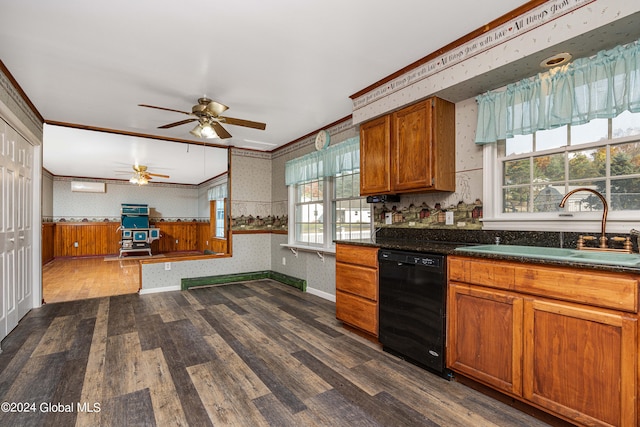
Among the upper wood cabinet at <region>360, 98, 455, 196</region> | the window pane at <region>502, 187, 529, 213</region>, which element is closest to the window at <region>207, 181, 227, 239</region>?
the upper wood cabinet at <region>360, 98, 455, 196</region>

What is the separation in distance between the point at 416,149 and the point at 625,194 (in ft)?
4.52

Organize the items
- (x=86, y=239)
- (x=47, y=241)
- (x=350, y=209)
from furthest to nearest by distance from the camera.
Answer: (x=86, y=239), (x=47, y=241), (x=350, y=209)

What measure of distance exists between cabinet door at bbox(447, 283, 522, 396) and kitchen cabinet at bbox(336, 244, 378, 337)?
74 centimetres

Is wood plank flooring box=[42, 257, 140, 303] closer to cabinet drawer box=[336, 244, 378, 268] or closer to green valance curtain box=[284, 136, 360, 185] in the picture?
green valance curtain box=[284, 136, 360, 185]

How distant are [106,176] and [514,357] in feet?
34.4

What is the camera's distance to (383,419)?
5.65 feet

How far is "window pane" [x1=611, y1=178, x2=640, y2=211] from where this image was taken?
1836 mm

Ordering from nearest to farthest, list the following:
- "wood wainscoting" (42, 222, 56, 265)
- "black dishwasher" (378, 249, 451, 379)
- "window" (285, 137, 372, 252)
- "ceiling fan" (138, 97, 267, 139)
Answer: "black dishwasher" (378, 249, 451, 379) → "ceiling fan" (138, 97, 267, 139) → "window" (285, 137, 372, 252) → "wood wainscoting" (42, 222, 56, 265)

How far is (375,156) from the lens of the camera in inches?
122

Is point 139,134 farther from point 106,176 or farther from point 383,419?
point 106,176

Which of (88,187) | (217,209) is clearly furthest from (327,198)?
(88,187)

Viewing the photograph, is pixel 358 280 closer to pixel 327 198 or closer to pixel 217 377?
pixel 217 377

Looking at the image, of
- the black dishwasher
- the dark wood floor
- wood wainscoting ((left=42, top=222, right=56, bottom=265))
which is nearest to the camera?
the dark wood floor

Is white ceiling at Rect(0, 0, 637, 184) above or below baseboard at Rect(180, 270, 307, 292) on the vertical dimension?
above
